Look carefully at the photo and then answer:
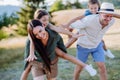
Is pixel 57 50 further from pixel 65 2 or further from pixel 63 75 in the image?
pixel 65 2

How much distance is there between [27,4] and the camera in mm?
28781

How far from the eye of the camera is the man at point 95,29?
4965 millimetres

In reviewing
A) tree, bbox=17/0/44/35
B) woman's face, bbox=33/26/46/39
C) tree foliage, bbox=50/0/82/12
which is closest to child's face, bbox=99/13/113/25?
woman's face, bbox=33/26/46/39

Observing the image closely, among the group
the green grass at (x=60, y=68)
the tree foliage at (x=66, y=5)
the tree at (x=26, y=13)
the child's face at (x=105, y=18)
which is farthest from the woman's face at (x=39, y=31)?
the tree foliage at (x=66, y=5)

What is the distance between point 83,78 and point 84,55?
138 cm

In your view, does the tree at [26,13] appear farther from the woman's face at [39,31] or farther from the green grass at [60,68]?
the woman's face at [39,31]

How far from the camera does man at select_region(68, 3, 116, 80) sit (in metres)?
4.96

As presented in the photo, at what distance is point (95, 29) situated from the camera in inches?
203

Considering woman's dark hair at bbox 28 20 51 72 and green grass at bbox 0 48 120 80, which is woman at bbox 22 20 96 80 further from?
green grass at bbox 0 48 120 80

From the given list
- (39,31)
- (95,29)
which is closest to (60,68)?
(95,29)

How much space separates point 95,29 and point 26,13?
79.5 feet

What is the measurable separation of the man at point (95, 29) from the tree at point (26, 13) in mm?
22880

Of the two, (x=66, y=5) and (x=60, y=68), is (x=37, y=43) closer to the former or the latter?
(x=60, y=68)

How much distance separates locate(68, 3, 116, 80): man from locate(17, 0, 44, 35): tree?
22.9 metres
